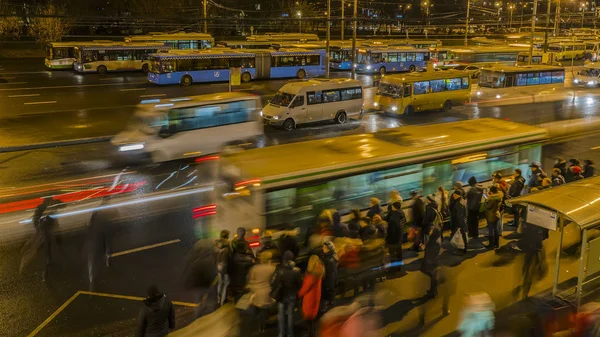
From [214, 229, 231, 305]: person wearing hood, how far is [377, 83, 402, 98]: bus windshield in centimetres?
2089

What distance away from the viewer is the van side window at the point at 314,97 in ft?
82.6

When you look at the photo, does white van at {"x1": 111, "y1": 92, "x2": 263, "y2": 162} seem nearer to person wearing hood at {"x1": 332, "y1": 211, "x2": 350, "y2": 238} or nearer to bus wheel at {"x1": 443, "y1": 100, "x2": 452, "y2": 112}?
person wearing hood at {"x1": 332, "y1": 211, "x2": 350, "y2": 238}

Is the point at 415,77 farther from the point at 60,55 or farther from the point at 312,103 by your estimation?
the point at 60,55

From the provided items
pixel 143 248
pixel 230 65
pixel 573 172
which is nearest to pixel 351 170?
pixel 143 248

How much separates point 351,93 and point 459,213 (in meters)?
16.1

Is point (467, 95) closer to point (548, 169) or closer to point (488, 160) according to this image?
point (548, 169)

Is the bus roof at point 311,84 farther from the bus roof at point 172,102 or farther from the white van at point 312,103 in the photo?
the bus roof at point 172,102

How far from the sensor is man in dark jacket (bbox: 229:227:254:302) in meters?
8.78

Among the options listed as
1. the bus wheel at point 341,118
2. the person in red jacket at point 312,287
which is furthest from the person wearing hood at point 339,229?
the bus wheel at point 341,118

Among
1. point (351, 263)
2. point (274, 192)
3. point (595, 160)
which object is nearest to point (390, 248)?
point (351, 263)

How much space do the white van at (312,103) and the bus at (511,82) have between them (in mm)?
10787

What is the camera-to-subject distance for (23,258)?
36.1ft

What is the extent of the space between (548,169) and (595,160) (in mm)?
2801

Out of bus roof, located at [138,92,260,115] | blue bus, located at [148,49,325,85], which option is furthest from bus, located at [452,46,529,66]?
bus roof, located at [138,92,260,115]
